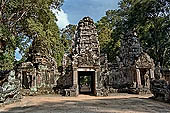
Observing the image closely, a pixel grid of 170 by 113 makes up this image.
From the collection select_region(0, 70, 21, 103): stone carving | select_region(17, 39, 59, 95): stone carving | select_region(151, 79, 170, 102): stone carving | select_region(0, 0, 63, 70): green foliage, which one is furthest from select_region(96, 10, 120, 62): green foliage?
select_region(0, 70, 21, 103): stone carving

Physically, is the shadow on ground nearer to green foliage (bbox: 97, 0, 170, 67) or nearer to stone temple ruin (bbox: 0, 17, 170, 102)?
stone temple ruin (bbox: 0, 17, 170, 102)

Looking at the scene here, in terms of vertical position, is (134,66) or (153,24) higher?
(153,24)

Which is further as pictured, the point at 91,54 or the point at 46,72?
the point at 46,72

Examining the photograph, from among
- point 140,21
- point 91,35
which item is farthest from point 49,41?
point 140,21

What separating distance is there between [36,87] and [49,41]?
5.26 meters

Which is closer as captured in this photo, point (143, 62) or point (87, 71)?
point (87, 71)

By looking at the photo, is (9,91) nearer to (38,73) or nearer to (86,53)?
(86,53)

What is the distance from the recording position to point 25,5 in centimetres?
1194

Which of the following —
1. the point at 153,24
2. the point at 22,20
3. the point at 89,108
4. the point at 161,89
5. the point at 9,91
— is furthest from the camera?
the point at 153,24

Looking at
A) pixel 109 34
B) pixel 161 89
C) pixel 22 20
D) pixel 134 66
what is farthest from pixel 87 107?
pixel 109 34

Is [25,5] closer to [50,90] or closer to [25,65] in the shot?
[25,65]

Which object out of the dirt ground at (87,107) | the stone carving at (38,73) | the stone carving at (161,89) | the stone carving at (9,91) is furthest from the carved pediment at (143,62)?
the stone carving at (9,91)

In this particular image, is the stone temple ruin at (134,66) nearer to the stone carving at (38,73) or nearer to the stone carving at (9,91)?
the stone carving at (38,73)

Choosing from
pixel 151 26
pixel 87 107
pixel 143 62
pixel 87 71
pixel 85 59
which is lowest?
pixel 87 107
